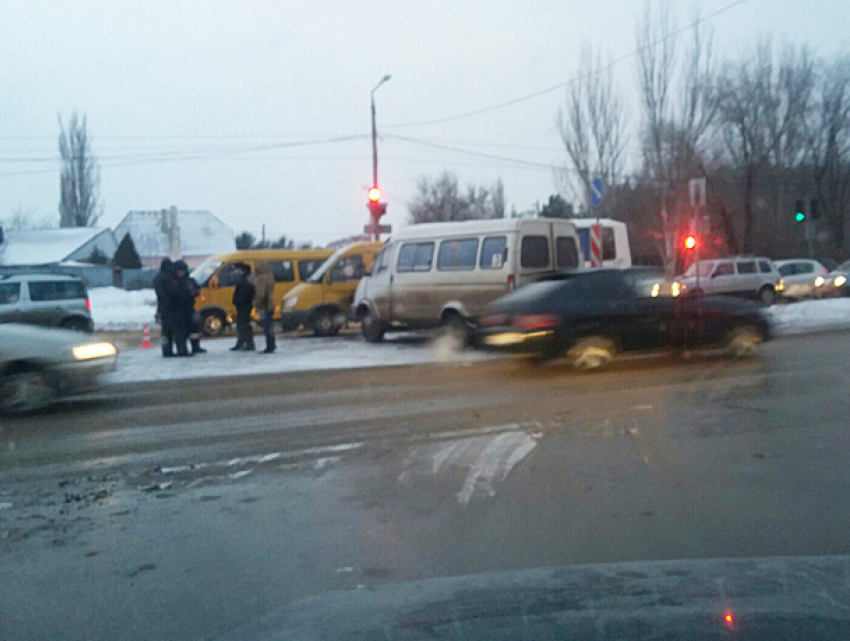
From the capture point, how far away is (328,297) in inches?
816

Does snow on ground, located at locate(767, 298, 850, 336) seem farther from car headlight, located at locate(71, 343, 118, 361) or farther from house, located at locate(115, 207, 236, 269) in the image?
house, located at locate(115, 207, 236, 269)

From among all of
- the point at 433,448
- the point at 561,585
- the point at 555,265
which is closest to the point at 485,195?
the point at 555,265

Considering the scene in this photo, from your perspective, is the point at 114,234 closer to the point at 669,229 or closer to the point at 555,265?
the point at 669,229

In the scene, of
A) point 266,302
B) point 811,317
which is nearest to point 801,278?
point 811,317

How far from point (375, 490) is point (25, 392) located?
522cm

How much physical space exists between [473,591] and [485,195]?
67.4 meters

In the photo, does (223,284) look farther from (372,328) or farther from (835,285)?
(835,285)

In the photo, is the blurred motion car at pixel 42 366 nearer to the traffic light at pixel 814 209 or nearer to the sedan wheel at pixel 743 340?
the sedan wheel at pixel 743 340

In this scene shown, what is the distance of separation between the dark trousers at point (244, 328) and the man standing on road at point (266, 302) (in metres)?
0.33

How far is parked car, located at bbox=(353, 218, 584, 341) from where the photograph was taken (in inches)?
653

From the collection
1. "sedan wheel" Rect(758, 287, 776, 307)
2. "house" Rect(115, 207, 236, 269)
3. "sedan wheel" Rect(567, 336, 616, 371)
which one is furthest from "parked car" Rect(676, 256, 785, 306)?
"house" Rect(115, 207, 236, 269)

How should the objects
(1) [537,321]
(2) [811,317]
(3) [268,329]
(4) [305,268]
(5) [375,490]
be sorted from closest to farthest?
1. (5) [375,490]
2. (1) [537,321]
3. (3) [268,329]
4. (2) [811,317]
5. (4) [305,268]

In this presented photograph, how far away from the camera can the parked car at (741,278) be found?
2919 centimetres

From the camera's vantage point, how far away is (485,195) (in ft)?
230
